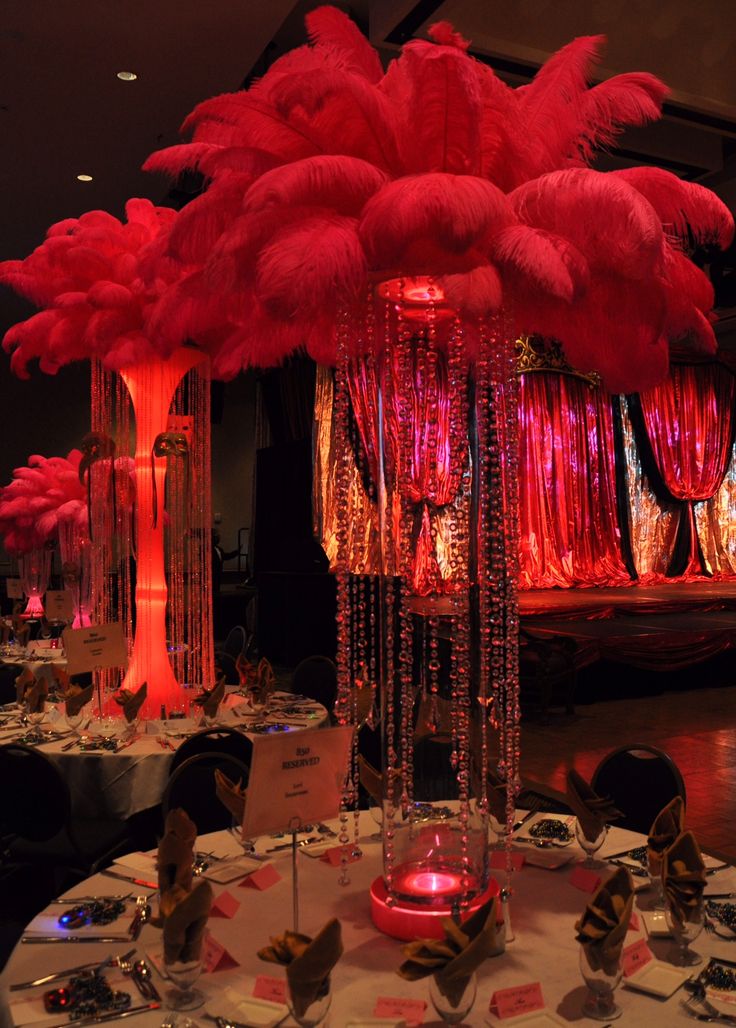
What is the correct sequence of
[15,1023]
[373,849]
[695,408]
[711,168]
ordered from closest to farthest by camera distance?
[15,1023], [373,849], [711,168], [695,408]

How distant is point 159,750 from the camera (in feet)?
11.1

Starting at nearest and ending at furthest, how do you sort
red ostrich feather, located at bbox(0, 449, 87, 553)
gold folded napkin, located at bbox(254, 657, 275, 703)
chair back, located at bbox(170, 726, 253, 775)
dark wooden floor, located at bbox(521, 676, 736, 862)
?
1. chair back, located at bbox(170, 726, 253, 775)
2. gold folded napkin, located at bbox(254, 657, 275, 703)
3. dark wooden floor, located at bbox(521, 676, 736, 862)
4. red ostrich feather, located at bbox(0, 449, 87, 553)

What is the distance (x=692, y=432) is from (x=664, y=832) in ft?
44.6

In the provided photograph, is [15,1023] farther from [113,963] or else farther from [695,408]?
[695,408]

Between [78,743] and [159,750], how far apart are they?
0.35 metres

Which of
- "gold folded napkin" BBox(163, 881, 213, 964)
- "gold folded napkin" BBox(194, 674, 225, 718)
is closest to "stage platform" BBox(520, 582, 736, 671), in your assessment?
"gold folded napkin" BBox(194, 674, 225, 718)

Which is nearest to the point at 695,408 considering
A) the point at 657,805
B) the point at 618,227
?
the point at 657,805

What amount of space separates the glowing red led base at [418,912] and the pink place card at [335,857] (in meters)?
0.36

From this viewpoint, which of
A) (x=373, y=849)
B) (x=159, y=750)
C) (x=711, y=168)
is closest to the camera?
(x=373, y=849)

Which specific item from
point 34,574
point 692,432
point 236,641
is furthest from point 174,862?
point 692,432

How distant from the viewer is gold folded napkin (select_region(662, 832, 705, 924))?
5.45ft

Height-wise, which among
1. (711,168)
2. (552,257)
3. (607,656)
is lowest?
(607,656)

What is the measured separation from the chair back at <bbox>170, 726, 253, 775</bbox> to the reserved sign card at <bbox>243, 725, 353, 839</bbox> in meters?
1.57

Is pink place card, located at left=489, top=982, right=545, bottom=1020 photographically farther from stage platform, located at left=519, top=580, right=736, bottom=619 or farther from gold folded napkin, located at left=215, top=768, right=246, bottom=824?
stage platform, located at left=519, top=580, right=736, bottom=619
